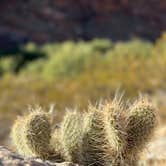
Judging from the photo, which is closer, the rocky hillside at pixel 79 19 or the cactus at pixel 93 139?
the cactus at pixel 93 139

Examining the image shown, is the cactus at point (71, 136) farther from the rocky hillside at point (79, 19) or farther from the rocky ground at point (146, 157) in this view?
the rocky hillside at point (79, 19)

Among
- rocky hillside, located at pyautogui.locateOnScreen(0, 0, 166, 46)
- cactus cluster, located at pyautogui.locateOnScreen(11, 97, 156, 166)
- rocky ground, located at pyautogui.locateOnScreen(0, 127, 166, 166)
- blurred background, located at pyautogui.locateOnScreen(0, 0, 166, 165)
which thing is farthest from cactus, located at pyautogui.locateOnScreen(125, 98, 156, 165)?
rocky hillside, located at pyautogui.locateOnScreen(0, 0, 166, 46)

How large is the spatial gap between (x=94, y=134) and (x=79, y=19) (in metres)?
45.0

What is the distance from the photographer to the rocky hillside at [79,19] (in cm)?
4650

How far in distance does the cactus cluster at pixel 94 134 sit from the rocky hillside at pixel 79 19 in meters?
41.7

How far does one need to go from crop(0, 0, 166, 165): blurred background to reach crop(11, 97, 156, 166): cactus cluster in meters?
1.20

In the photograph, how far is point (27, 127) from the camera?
418 centimetres

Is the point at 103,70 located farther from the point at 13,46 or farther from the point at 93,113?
the point at 13,46

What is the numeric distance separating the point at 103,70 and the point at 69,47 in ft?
38.7

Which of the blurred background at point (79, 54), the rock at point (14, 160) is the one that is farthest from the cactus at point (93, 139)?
the blurred background at point (79, 54)

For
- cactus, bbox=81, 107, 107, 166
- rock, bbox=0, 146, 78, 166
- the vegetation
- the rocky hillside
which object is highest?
the rocky hillside

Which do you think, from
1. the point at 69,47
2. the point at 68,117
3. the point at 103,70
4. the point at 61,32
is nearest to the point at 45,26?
the point at 61,32

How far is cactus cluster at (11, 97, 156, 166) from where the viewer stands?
3986 mm

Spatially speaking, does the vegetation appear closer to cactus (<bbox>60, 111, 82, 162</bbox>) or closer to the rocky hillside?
cactus (<bbox>60, 111, 82, 162</bbox>)
